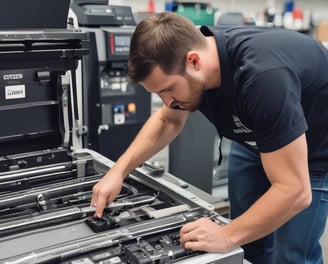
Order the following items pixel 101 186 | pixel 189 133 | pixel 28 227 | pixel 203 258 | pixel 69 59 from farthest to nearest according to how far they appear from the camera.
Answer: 1. pixel 189 133
2. pixel 69 59
3. pixel 101 186
4. pixel 28 227
5. pixel 203 258

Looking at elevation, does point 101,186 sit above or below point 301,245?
above

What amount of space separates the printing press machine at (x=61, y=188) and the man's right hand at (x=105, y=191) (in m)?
0.02

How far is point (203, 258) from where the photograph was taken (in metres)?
0.89

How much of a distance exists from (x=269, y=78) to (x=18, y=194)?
71 centimetres

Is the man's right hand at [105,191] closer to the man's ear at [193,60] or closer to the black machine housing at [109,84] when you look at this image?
the man's ear at [193,60]

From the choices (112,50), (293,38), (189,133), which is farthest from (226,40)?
(189,133)

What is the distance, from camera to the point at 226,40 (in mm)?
1093

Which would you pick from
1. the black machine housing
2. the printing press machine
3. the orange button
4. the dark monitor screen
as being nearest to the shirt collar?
the printing press machine

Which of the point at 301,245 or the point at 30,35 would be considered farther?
the point at 301,245

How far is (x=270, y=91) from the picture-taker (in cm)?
91

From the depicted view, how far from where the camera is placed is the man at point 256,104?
917mm

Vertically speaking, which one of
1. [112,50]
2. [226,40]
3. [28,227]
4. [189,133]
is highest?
[226,40]

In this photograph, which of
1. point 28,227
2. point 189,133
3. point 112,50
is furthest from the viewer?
point 189,133

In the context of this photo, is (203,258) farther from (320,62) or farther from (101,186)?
(320,62)
